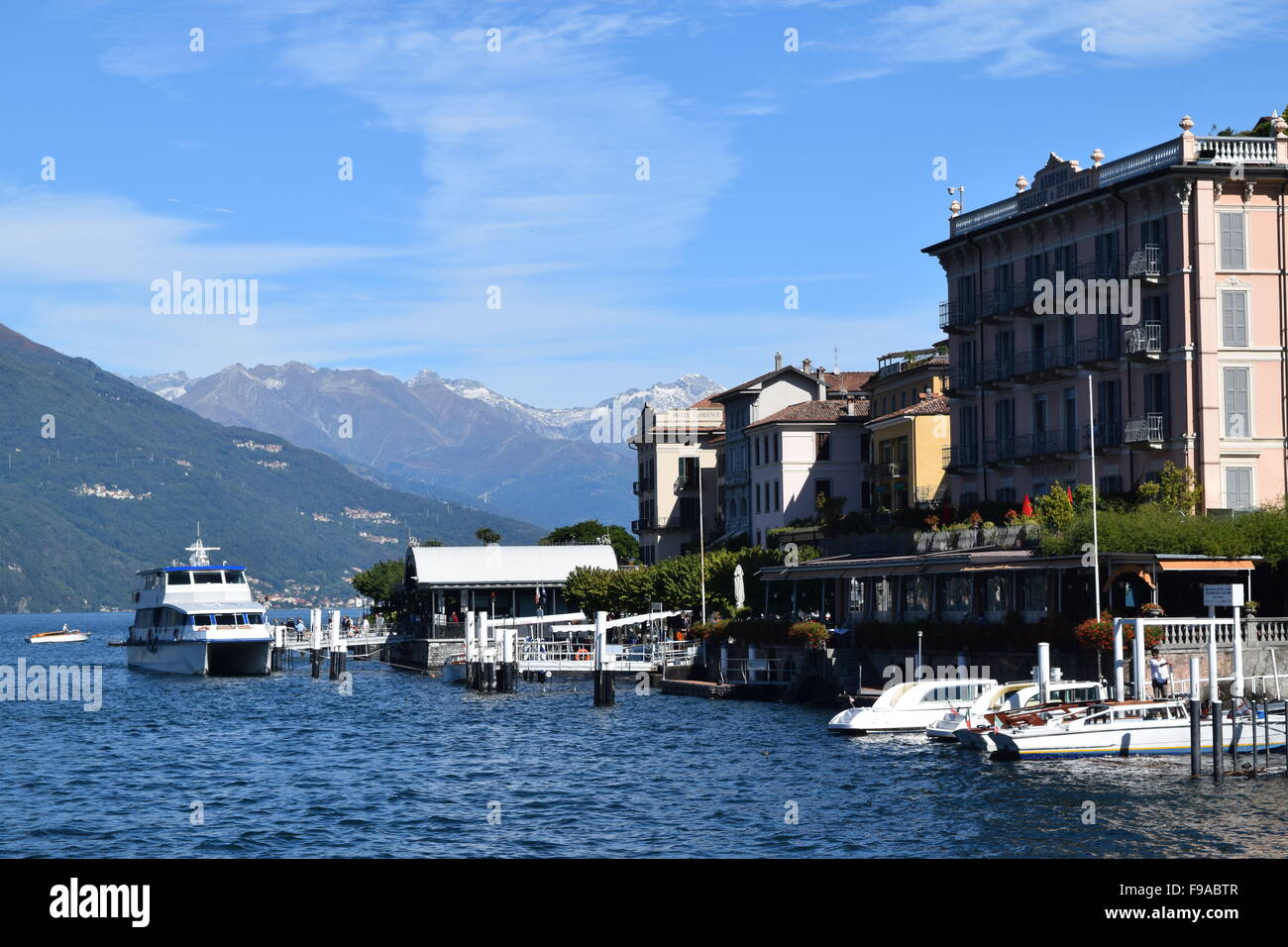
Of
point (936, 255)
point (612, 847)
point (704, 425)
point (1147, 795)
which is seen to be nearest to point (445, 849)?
point (612, 847)

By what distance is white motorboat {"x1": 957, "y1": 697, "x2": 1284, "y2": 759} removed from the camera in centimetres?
4997

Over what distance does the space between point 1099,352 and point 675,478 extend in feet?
237

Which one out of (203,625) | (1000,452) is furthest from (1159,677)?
(203,625)

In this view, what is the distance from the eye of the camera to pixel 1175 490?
2665 inches

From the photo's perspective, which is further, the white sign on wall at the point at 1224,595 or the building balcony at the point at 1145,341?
the building balcony at the point at 1145,341

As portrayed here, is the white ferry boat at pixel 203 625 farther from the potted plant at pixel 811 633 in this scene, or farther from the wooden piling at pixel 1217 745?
the wooden piling at pixel 1217 745

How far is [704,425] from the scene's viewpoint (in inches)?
5773

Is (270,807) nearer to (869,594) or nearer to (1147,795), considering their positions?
(1147,795)

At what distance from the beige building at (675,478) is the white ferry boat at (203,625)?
36629 mm

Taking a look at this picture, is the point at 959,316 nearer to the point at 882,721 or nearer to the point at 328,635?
A: the point at 882,721

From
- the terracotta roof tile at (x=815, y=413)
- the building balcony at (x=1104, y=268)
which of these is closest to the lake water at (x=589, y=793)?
the building balcony at (x=1104, y=268)

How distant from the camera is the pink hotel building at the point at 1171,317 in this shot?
68688 millimetres

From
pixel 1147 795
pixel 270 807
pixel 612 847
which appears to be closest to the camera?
pixel 612 847
